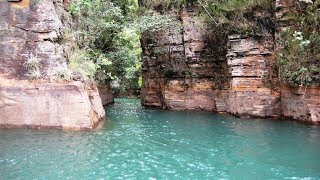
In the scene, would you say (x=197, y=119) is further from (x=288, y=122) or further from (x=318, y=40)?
(x=318, y=40)

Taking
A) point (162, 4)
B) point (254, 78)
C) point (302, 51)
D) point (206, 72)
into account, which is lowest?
point (254, 78)

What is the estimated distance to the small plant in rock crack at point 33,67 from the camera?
12466 millimetres

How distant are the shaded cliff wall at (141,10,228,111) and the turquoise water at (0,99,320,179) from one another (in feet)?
20.8

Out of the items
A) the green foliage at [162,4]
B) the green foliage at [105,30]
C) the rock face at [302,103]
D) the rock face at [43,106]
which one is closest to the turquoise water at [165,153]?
the rock face at [43,106]

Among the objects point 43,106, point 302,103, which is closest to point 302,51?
point 302,103

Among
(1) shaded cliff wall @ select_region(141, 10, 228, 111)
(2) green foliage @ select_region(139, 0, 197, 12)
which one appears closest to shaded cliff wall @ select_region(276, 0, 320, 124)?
(1) shaded cliff wall @ select_region(141, 10, 228, 111)

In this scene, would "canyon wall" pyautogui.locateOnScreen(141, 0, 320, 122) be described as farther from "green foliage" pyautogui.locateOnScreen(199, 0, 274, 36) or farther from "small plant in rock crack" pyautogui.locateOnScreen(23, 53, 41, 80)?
"small plant in rock crack" pyautogui.locateOnScreen(23, 53, 41, 80)

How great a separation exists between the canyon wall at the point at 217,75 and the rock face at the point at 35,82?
7604mm

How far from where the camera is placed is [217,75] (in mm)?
20141

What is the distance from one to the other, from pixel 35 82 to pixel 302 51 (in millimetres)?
10368

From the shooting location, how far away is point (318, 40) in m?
14.1

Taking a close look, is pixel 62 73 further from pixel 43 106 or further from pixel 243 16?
pixel 243 16

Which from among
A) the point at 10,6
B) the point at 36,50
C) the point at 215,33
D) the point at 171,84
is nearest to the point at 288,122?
the point at 215,33

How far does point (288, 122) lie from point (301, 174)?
7.51 metres
